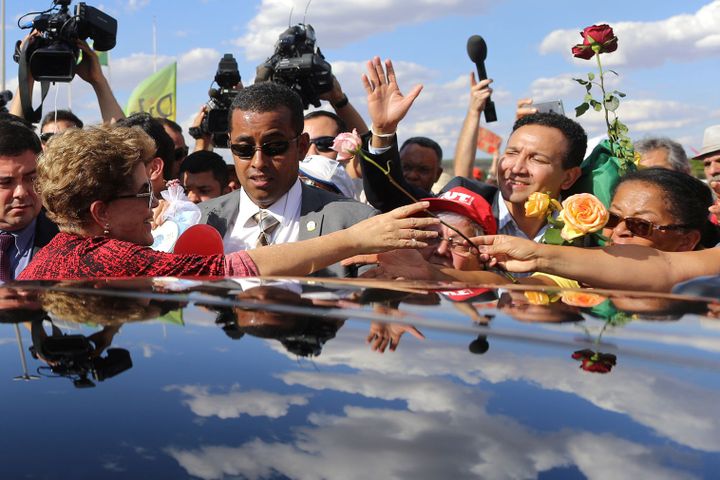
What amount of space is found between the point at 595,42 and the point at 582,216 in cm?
134

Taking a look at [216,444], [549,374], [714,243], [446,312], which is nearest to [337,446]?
[216,444]

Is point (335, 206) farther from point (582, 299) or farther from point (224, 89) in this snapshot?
point (224, 89)

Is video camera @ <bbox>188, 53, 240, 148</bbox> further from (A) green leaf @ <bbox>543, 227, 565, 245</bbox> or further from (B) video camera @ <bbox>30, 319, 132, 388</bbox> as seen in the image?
(B) video camera @ <bbox>30, 319, 132, 388</bbox>

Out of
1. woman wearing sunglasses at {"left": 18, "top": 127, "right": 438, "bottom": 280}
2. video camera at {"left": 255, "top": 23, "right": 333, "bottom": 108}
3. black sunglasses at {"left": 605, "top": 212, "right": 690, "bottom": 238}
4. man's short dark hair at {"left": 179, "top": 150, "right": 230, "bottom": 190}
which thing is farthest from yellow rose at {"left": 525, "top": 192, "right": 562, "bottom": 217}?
man's short dark hair at {"left": 179, "top": 150, "right": 230, "bottom": 190}

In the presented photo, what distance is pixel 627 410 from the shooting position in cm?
98

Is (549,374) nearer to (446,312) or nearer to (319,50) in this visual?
(446,312)

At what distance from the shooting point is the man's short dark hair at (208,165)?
538 centimetres

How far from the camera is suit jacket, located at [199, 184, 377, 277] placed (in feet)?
10.9

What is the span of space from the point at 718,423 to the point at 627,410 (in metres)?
0.11

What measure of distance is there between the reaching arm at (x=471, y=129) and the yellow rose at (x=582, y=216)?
2205 millimetres

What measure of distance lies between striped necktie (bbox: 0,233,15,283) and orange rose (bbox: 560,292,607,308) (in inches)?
105

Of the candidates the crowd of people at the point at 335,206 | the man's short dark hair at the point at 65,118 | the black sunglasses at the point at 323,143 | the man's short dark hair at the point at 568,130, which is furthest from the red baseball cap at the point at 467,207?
the man's short dark hair at the point at 65,118

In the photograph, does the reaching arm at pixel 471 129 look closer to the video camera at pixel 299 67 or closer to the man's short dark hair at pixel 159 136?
the video camera at pixel 299 67

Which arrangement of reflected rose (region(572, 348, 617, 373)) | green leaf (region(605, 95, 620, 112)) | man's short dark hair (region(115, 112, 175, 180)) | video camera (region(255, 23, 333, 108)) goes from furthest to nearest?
1. video camera (region(255, 23, 333, 108))
2. man's short dark hair (region(115, 112, 175, 180))
3. green leaf (region(605, 95, 620, 112))
4. reflected rose (region(572, 348, 617, 373))
